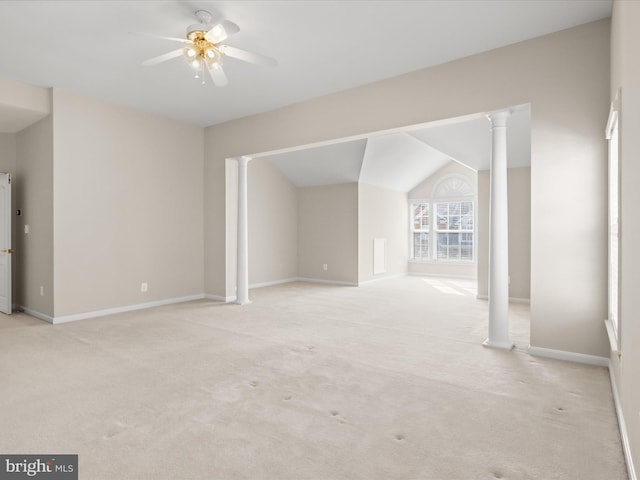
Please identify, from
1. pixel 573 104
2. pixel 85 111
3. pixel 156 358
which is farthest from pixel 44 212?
pixel 573 104

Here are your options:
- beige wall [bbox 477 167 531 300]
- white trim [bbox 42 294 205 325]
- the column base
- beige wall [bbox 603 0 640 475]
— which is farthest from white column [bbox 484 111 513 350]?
white trim [bbox 42 294 205 325]

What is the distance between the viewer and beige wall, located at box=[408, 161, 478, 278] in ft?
29.8

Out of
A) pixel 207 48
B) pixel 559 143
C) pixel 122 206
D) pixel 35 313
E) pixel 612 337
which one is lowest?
pixel 35 313

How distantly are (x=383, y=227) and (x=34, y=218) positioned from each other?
6.51 meters

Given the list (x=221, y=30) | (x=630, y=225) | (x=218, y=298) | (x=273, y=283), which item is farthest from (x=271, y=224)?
(x=630, y=225)

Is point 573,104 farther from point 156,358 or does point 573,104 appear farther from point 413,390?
point 156,358

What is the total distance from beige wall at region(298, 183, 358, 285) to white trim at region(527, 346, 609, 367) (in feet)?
15.2

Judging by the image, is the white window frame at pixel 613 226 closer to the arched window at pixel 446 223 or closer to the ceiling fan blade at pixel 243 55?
the ceiling fan blade at pixel 243 55

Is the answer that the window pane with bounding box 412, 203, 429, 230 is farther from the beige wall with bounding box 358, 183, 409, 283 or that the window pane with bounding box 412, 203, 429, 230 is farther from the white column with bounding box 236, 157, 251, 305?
the white column with bounding box 236, 157, 251, 305

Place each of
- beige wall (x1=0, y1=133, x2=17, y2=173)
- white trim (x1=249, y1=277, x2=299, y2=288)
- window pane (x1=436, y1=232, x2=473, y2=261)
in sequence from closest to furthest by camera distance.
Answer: beige wall (x1=0, y1=133, x2=17, y2=173) → white trim (x1=249, y1=277, x2=299, y2=288) → window pane (x1=436, y1=232, x2=473, y2=261)

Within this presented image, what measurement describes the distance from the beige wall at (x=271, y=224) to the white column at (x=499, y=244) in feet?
16.4

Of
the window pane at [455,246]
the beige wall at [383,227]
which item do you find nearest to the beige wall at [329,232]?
the beige wall at [383,227]

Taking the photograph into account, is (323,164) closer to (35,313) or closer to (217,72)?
(217,72)

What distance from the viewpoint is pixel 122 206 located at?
5.27 m
